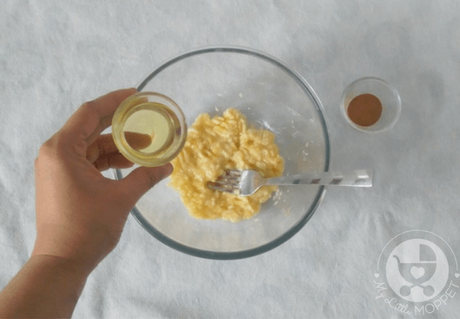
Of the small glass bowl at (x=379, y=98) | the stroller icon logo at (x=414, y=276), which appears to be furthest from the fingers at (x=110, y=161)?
the stroller icon logo at (x=414, y=276)

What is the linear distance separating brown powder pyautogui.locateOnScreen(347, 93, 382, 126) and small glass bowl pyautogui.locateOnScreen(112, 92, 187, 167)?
50 cm

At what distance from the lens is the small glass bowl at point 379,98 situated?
1185mm

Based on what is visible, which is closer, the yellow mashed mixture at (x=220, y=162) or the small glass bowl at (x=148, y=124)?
the small glass bowl at (x=148, y=124)

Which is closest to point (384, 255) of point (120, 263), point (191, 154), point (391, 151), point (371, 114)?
point (391, 151)

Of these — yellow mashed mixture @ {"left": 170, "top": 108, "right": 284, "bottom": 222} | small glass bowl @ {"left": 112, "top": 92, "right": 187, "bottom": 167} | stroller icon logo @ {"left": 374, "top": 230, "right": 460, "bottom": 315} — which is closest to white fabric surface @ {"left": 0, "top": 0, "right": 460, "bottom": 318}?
stroller icon logo @ {"left": 374, "top": 230, "right": 460, "bottom": 315}

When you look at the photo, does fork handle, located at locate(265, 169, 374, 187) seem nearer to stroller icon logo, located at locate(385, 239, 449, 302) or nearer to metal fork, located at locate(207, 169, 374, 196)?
metal fork, located at locate(207, 169, 374, 196)

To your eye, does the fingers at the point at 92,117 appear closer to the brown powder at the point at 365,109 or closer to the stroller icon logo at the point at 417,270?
the brown powder at the point at 365,109

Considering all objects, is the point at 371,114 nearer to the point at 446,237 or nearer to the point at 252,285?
the point at 446,237

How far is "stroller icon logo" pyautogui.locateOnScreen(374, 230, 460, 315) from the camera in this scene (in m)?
1.20

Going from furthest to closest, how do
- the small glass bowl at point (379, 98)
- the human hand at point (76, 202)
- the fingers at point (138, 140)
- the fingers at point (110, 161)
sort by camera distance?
the small glass bowl at point (379, 98), the fingers at point (110, 161), the fingers at point (138, 140), the human hand at point (76, 202)

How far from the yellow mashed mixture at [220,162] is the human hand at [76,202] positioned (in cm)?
22

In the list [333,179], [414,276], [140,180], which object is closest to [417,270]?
[414,276]

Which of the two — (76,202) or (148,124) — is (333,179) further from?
(76,202)

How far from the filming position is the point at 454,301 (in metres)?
1.20
